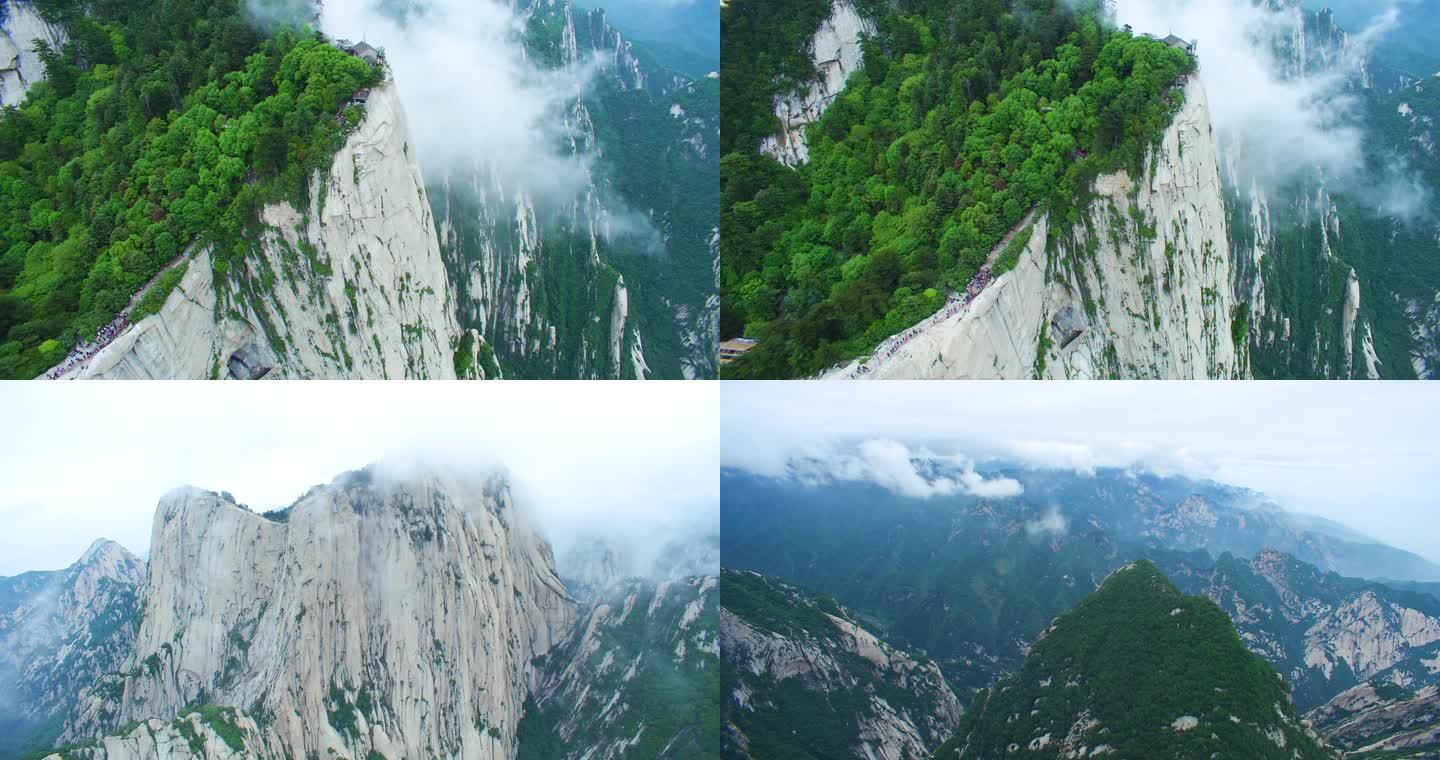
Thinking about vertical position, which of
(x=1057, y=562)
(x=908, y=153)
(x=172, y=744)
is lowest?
(x=172, y=744)

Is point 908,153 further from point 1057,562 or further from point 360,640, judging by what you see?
point 360,640

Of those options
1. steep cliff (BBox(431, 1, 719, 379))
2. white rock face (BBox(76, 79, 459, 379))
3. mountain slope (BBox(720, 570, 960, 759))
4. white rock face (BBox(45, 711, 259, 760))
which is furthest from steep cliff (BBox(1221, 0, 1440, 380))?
white rock face (BBox(45, 711, 259, 760))

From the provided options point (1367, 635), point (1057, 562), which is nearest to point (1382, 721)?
point (1367, 635)

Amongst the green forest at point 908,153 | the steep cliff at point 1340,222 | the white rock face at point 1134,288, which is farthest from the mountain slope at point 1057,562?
the green forest at point 908,153

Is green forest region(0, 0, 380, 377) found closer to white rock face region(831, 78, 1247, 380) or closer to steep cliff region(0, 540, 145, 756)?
steep cliff region(0, 540, 145, 756)

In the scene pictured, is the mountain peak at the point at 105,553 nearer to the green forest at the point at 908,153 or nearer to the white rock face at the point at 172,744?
the white rock face at the point at 172,744

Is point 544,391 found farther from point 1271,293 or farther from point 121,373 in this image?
point 1271,293
